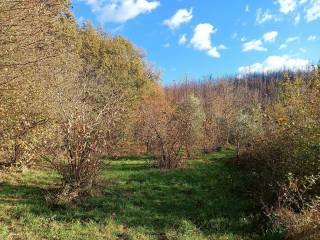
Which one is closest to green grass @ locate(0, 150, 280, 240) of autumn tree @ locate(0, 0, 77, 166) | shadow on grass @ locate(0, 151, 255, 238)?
shadow on grass @ locate(0, 151, 255, 238)

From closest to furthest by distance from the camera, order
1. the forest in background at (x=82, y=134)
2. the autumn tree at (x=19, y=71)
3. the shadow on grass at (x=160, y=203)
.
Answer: the autumn tree at (x=19, y=71), the forest in background at (x=82, y=134), the shadow on grass at (x=160, y=203)

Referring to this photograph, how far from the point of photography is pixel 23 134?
42.5 feet

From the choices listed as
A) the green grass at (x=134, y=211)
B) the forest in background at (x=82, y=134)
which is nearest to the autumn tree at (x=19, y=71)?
the forest in background at (x=82, y=134)

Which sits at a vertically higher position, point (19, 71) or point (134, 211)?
point (19, 71)

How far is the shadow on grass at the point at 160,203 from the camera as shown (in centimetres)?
1228

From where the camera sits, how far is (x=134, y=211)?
1327 cm

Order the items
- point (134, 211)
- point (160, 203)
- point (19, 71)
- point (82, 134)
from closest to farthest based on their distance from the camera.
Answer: point (19, 71) → point (134, 211) → point (82, 134) → point (160, 203)

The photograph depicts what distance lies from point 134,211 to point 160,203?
1653mm

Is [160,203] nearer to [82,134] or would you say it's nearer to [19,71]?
[82,134]

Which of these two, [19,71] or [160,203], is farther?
[160,203]

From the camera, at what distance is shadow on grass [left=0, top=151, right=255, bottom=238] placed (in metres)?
12.3

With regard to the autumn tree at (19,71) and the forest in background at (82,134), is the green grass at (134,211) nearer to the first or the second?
the forest in background at (82,134)

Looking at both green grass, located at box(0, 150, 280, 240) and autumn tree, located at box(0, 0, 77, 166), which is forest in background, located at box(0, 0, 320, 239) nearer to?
autumn tree, located at box(0, 0, 77, 166)

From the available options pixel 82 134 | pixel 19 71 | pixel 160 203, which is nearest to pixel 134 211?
pixel 160 203
